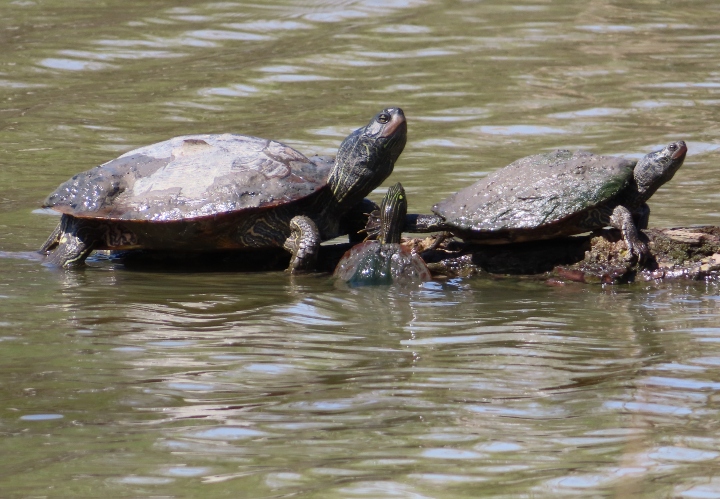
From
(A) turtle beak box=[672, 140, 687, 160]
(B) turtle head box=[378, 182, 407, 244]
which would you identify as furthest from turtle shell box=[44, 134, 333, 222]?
(A) turtle beak box=[672, 140, 687, 160]

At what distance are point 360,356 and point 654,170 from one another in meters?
2.45

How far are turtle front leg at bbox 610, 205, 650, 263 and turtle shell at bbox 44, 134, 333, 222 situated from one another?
180cm

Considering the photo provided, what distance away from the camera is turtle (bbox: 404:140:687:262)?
552cm

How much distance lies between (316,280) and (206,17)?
31.2 ft

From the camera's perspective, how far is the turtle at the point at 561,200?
5.52 metres

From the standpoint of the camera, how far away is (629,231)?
18.1 feet

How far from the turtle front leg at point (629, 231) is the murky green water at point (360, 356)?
0.65ft

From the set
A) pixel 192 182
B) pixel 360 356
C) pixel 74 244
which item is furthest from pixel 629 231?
pixel 74 244

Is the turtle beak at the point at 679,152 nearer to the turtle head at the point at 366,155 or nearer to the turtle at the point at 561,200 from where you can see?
the turtle at the point at 561,200

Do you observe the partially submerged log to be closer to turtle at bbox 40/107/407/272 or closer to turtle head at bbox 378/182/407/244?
turtle head at bbox 378/182/407/244

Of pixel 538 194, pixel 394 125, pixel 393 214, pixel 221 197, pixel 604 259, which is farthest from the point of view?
pixel 394 125

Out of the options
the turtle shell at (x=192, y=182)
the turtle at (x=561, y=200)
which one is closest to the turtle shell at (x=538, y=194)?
the turtle at (x=561, y=200)

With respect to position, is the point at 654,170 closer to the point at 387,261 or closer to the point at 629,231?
the point at 629,231

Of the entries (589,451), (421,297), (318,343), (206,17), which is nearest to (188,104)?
(206,17)
